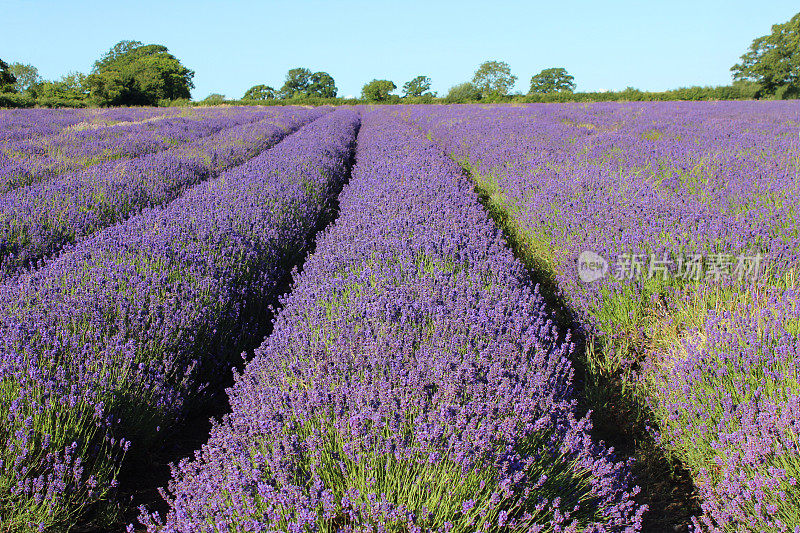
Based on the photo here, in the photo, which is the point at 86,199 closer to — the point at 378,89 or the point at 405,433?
the point at 405,433

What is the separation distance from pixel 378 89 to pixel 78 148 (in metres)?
49.7

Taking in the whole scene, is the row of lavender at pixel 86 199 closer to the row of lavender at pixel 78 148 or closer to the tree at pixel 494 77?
the row of lavender at pixel 78 148

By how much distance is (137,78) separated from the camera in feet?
120

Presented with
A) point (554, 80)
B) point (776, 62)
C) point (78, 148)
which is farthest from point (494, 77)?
point (78, 148)

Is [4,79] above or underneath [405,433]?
above

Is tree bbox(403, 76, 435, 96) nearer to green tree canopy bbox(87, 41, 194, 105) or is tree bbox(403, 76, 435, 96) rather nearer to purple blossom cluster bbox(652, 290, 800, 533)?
green tree canopy bbox(87, 41, 194, 105)

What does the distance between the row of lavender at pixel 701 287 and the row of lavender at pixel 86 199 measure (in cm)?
359

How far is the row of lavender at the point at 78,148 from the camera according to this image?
6.07 meters

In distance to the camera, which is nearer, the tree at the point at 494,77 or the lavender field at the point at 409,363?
the lavender field at the point at 409,363

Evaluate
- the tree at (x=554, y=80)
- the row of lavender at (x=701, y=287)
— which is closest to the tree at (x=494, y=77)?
the tree at (x=554, y=80)

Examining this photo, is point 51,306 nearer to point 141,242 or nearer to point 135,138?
point 141,242

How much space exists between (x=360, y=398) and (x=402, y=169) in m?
4.01

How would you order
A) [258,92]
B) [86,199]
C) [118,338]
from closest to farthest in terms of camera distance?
[118,338], [86,199], [258,92]

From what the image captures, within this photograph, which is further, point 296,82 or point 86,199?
point 296,82
